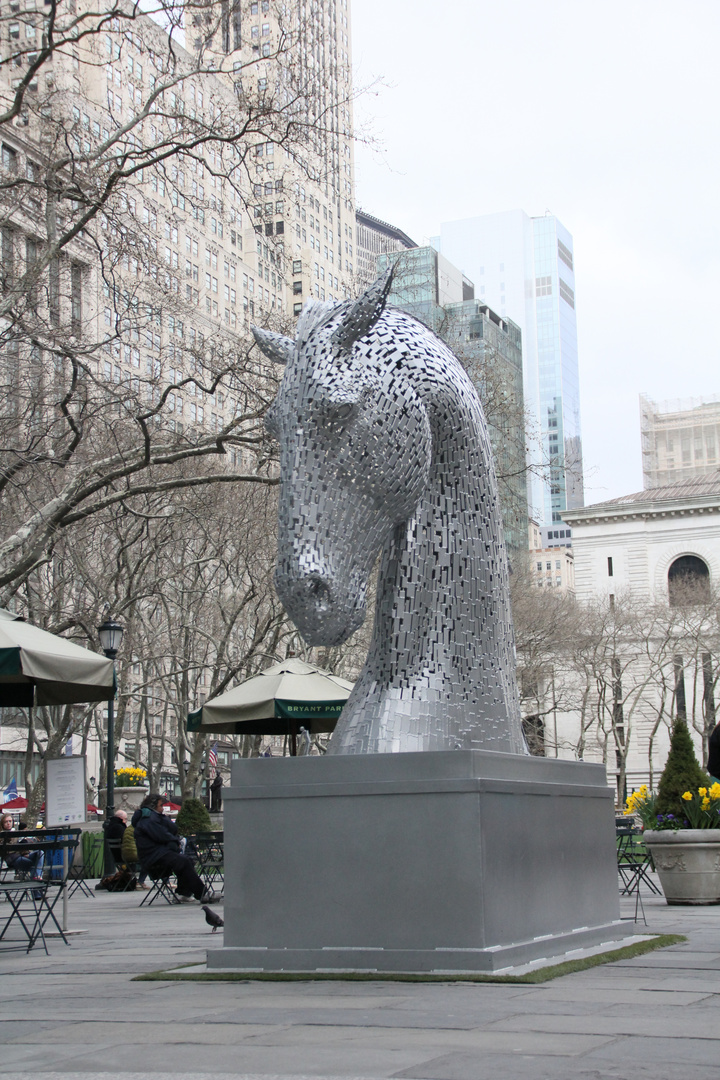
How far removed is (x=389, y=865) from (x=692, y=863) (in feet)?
19.5

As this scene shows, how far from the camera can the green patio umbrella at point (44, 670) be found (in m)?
8.50

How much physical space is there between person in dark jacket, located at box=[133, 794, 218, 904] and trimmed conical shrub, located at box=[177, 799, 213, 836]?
529 cm

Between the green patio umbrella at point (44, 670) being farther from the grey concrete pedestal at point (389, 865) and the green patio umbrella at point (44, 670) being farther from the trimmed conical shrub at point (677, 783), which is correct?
the trimmed conical shrub at point (677, 783)

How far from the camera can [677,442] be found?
7225cm

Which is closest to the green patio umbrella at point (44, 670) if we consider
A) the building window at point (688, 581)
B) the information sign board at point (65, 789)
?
the information sign board at point (65, 789)

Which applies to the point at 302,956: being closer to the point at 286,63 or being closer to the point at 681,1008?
the point at 681,1008

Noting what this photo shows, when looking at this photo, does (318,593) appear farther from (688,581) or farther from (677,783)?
(688,581)

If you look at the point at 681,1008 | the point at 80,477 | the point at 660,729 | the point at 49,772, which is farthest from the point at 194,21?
the point at 660,729

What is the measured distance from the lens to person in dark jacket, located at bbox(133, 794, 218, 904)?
12.4 m

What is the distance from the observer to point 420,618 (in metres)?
6.15

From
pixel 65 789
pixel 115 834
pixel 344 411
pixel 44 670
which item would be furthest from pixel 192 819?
pixel 344 411

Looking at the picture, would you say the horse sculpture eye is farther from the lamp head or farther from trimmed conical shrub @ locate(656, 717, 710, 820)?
the lamp head

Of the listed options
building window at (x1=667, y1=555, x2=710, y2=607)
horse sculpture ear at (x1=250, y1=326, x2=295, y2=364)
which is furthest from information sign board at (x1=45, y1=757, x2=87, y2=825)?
building window at (x1=667, y1=555, x2=710, y2=607)

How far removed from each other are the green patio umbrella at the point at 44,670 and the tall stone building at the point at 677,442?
64198 mm
